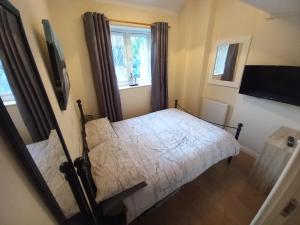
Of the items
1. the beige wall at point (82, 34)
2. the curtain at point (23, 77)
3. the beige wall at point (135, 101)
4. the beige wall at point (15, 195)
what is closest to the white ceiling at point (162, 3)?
the beige wall at point (82, 34)

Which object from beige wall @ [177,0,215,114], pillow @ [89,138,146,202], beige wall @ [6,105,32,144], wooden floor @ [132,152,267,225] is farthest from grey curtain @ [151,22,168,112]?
beige wall @ [6,105,32,144]

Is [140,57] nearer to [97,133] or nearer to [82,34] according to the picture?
[82,34]

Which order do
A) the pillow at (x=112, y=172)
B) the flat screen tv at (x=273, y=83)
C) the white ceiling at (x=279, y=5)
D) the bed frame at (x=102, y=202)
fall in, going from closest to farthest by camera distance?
the bed frame at (x=102, y=202)
the pillow at (x=112, y=172)
the white ceiling at (x=279, y=5)
the flat screen tv at (x=273, y=83)

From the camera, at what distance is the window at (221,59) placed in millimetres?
2600

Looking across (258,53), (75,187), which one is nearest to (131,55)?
(258,53)

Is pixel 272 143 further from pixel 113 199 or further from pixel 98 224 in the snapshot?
pixel 98 224

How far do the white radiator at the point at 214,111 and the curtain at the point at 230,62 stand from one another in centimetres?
54

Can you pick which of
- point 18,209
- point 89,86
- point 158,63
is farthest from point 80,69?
point 18,209

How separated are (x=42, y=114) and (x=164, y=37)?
2756 mm

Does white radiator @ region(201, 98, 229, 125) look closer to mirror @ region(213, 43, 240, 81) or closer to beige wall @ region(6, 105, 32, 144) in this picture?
mirror @ region(213, 43, 240, 81)

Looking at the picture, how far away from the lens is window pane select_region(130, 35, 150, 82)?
289 centimetres

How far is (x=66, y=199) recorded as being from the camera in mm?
733

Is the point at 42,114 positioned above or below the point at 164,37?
below

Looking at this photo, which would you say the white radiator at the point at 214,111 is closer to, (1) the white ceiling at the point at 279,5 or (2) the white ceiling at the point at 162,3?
(1) the white ceiling at the point at 279,5
